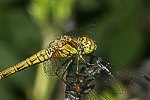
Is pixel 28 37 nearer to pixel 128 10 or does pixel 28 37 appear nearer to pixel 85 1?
pixel 85 1

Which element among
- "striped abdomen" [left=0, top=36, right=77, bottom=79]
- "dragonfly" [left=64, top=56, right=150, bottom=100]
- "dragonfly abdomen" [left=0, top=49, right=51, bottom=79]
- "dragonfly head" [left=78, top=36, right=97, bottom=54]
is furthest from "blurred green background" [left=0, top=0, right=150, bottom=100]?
"dragonfly" [left=64, top=56, right=150, bottom=100]

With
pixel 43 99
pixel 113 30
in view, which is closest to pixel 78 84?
pixel 43 99

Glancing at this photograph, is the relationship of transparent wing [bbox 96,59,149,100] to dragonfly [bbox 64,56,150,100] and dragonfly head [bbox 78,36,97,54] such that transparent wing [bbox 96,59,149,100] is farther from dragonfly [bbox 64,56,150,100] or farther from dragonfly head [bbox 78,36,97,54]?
dragonfly head [bbox 78,36,97,54]

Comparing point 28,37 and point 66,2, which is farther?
point 28,37

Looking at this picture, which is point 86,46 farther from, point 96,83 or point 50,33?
point 50,33

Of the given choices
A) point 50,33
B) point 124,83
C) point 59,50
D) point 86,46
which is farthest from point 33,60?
point 50,33

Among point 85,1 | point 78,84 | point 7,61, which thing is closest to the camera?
point 78,84
